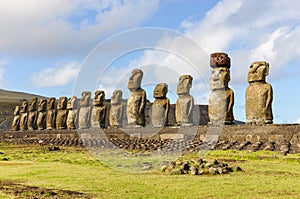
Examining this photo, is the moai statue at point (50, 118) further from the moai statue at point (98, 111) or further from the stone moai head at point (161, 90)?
the stone moai head at point (161, 90)

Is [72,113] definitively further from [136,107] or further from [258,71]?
[258,71]

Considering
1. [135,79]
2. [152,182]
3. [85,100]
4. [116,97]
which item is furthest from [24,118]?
[152,182]

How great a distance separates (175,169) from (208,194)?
2.99m

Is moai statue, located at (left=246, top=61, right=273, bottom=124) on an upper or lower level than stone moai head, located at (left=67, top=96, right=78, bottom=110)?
lower

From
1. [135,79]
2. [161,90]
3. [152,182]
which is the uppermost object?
[135,79]

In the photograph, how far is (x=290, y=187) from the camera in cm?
860

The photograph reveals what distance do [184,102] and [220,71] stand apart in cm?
351

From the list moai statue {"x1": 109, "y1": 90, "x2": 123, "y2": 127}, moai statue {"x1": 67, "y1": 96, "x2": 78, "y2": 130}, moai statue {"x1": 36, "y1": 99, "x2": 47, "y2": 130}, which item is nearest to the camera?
moai statue {"x1": 109, "y1": 90, "x2": 123, "y2": 127}

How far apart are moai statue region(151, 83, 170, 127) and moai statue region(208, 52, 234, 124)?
13.5 feet

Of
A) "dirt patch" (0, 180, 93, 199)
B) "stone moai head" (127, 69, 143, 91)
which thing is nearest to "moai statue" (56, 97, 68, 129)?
"stone moai head" (127, 69, 143, 91)

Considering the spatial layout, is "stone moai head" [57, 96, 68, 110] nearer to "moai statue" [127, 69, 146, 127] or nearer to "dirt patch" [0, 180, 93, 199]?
"moai statue" [127, 69, 146, 127]

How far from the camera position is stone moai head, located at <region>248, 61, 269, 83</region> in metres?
19.2

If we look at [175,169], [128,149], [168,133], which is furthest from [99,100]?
[175,169]

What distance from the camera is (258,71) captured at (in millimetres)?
19297
